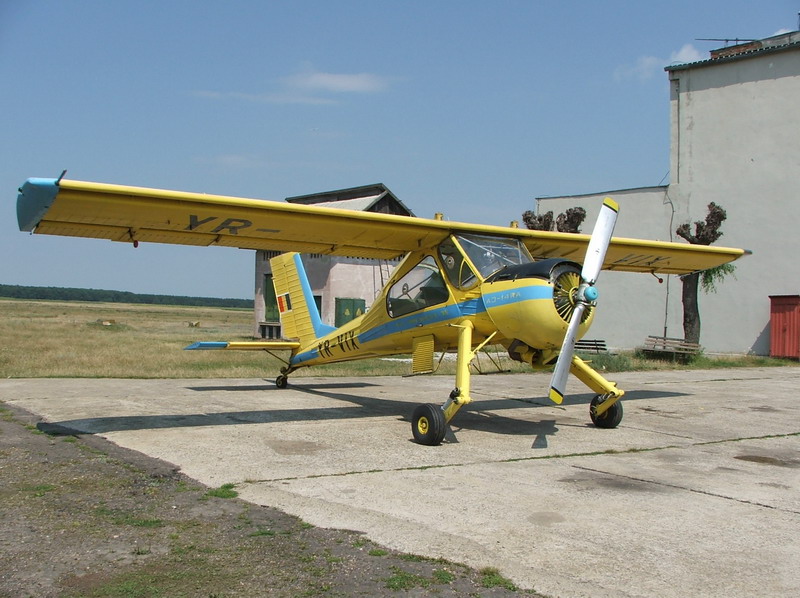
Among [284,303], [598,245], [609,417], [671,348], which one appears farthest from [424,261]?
[671,348]

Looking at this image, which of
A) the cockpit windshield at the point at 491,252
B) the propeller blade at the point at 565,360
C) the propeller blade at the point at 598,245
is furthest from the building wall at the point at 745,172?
the propeller blade at the point at 565,360

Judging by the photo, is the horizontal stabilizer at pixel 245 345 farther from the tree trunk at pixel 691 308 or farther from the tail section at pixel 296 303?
the tree trunk at pixel 691 308

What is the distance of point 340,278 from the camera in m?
28.7

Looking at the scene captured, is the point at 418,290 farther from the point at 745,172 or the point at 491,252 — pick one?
the point at 745,172

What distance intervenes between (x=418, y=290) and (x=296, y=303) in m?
4.02

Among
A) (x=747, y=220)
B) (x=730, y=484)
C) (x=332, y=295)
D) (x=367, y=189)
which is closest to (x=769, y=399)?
(x=730, y=484)

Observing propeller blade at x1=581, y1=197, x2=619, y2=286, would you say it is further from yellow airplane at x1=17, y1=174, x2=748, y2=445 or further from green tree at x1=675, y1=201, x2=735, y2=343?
green tree at x1=675, y1=201, x2=735, y2=343

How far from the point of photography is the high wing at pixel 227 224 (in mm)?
7688

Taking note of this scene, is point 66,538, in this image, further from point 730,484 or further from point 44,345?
point 44,345

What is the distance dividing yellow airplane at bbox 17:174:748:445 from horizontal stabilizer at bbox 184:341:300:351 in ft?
0.19

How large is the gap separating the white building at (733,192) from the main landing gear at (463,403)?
19.8 meters

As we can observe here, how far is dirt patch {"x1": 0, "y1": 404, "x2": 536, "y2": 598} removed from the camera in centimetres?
384

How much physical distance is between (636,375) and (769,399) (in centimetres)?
502

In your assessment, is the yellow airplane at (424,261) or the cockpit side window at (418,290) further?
the cockpit side window at (418,290)
